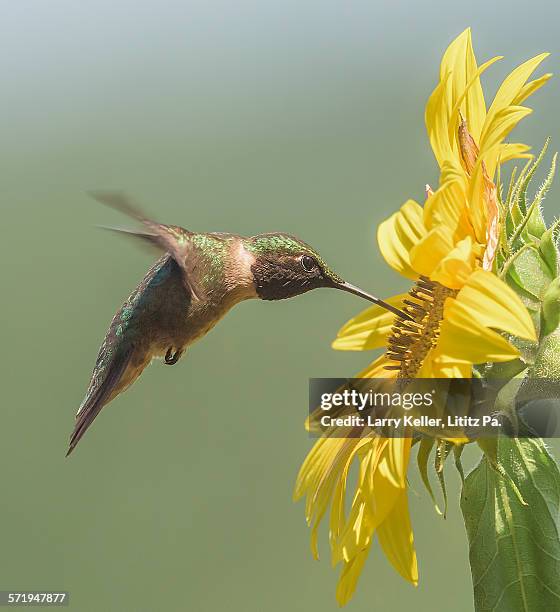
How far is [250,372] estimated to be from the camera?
366cm

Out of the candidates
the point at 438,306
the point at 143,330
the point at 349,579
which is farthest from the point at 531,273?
the point at 143,330

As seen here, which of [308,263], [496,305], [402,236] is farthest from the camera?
[308,263]

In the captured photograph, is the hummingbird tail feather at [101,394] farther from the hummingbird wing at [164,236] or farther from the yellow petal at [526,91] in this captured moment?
the yellow petal at [526,91]

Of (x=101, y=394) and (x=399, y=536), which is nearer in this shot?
(x=399, y=536)

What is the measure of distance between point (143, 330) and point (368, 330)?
0.36 metres

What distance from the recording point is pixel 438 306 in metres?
0.95

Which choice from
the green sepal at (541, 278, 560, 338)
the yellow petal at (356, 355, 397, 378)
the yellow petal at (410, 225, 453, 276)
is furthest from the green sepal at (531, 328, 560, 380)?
the yellow petal at (356, 355, 397, 378)

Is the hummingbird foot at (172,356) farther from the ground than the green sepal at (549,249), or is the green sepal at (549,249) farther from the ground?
the green sepal at (549,249)

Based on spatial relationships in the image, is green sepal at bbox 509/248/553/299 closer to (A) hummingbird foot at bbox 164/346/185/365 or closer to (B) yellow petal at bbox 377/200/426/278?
(B) yellow petal at bbox 377/200/426/278

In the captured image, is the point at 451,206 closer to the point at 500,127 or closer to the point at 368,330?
the point at 500,127

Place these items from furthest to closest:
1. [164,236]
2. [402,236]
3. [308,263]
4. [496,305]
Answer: [308,263], [164,236], [402,236], [496,305]

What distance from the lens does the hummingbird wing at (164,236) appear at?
98 cm

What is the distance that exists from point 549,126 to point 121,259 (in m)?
2.30

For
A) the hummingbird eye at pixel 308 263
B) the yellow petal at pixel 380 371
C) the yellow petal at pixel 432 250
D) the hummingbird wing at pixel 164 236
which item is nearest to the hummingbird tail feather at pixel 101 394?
the hummingbird wing at pixel 164 236
